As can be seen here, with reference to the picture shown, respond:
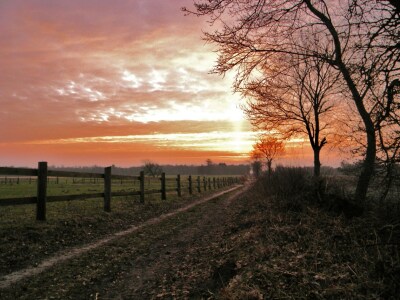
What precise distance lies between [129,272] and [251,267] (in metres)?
2.32

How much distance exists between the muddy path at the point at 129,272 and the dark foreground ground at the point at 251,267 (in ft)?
0.05

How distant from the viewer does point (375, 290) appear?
12.5 feet

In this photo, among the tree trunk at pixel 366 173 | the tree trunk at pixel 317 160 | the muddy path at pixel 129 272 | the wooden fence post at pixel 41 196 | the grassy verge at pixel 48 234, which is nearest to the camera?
the muddy path at pixel 129 272

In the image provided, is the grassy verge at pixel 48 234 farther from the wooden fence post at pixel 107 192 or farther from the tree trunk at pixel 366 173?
the tree trunk at pixel 366 173

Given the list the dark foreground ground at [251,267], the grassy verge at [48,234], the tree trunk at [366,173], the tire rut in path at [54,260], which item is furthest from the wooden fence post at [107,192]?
the tree trunk at [366,173]

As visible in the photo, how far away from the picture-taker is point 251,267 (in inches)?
209

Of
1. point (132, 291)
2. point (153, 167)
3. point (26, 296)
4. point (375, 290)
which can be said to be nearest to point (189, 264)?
point (132, 291)

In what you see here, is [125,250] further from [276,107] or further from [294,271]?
[276,107]

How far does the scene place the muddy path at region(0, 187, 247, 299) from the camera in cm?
521

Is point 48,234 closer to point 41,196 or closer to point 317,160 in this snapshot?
point 41,196

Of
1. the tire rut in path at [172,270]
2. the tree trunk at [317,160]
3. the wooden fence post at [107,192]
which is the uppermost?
the tree trunk at [317,160]

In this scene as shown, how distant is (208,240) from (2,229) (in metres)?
5.08

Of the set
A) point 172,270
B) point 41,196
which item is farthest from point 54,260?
point 41,196

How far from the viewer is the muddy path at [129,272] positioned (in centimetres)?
521
